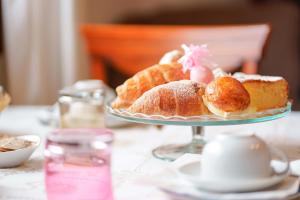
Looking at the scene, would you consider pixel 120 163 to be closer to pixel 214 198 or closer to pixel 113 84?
pixel 214 198

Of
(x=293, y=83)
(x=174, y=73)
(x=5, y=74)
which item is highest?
(x=174, y=73)

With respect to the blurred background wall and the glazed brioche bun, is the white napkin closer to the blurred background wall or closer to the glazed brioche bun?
the glazed brioche bun

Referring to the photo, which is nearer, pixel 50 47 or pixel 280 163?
pixel 280 163

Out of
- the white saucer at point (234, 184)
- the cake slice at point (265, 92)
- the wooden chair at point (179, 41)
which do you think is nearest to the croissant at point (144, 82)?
the cake slice at point (265, 92)

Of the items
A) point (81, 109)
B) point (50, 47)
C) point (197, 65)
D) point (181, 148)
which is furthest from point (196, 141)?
point (50, 47)

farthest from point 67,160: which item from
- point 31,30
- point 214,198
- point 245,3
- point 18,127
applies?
point 245,3

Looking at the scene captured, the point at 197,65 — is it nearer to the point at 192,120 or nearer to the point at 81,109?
the point at 192,120
